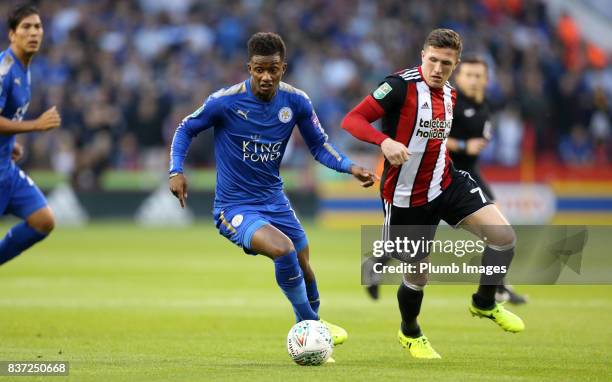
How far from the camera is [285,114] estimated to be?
29.5 ft

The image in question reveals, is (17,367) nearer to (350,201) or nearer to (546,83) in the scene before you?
(350,201)

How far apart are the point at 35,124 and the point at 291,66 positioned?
17.7 metres

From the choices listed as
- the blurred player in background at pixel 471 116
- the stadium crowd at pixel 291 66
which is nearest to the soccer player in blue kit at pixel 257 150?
the blurred player in background at pixel 471 116

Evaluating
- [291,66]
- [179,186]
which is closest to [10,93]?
[179,186]

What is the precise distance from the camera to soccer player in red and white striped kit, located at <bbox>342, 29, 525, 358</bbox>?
8820 mm

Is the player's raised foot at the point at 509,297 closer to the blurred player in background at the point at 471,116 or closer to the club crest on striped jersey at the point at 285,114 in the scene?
the blurred player in background at the point at 471,116

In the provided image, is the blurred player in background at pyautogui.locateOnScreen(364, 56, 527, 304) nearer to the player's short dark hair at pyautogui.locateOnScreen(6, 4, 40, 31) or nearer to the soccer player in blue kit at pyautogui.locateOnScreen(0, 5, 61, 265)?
the soccer player in blue kit at pyautogui.locateOnScreen(0, 5, 61, 265)

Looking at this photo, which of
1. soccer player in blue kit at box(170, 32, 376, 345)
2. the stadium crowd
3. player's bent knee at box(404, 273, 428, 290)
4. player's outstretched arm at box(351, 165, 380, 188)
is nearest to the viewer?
player's outstretched arm at box(351, 165, 380, 188)

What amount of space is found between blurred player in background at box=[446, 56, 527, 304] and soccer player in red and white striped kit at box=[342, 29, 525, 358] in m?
3.21

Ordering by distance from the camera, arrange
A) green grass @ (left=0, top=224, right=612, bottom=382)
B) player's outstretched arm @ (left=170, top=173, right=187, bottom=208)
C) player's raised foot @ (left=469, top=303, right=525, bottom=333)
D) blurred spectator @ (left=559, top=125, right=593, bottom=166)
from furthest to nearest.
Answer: blurred spectator @ (left=559, top=125, right=593, bottom=166) < player's raised foot @ (left=469, top=303, right=525, bottom=333) < player's outstretched arm @ (left=170, top=173, right=187, bottom=208) < green grass @ (left=0, top=224, right=612, bottom=382)

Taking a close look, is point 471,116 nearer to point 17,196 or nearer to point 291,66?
point 17,196

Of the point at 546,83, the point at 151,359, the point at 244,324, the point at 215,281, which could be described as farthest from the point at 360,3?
the point at 151,359

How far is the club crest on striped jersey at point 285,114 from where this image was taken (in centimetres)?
897

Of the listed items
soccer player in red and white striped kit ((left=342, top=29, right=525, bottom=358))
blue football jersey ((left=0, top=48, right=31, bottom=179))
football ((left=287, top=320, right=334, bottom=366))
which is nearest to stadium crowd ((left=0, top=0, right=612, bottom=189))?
blue football jersey ((left=0, top=48, right=31, bottom=179))
